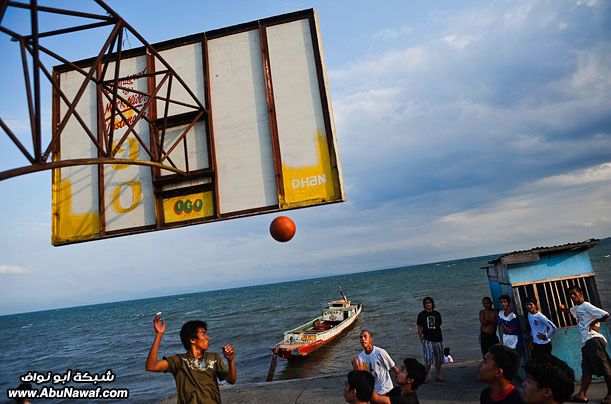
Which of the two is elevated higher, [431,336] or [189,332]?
[189,332]

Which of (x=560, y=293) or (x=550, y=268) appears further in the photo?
(x=560, y=293)

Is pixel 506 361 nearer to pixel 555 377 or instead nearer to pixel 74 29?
pixel 555 377

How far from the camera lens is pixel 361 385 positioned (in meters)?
3.66

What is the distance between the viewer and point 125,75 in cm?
719

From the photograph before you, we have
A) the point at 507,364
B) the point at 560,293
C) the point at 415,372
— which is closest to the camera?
the point at 507,364

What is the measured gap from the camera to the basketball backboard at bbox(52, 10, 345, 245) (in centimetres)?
612

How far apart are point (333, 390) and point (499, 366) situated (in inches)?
243

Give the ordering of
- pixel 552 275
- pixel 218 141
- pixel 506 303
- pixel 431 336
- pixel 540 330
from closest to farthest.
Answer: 1. pixel 218 141
2. pixel 540 330
3. pixel 506 303
4. pixel 552 275
5. pixel 431 336

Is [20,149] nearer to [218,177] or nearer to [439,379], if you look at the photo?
[218,177]

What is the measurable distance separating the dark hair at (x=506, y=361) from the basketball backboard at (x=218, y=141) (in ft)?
10.0

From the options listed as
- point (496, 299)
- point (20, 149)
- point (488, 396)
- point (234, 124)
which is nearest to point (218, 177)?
point (234, 124)

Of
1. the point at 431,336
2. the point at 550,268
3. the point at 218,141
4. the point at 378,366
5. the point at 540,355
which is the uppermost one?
the point at 218,141

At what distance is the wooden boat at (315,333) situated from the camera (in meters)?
19.5

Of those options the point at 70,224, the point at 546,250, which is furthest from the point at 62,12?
the point at 546,250
